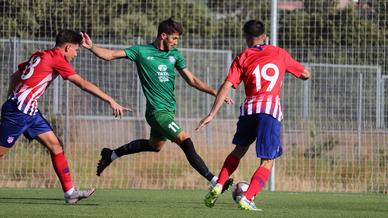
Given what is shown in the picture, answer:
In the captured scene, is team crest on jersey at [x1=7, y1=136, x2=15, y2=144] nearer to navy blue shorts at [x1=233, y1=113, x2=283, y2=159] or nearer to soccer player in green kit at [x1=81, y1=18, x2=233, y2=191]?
soccer player in green kit at [x1=81, y1=18, x2=233, y2=191]

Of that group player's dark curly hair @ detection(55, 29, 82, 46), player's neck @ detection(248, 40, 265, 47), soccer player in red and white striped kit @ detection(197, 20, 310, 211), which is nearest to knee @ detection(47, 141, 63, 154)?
player's dark curly hair @ detection(55, 29, 82, 46)

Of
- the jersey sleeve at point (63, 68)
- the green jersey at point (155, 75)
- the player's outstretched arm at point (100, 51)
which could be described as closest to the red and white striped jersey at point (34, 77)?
the jersey sleeve at point (63, 68)

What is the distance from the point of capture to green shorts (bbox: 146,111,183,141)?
12719mm

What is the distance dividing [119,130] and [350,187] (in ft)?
15.1

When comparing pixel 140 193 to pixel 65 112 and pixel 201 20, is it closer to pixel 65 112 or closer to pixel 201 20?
pixel 65 112

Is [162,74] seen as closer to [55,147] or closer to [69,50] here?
[69,50]

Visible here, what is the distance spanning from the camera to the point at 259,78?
11055 millimetres

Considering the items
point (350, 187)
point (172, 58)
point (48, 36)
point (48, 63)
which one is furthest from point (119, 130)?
point (48, 63)

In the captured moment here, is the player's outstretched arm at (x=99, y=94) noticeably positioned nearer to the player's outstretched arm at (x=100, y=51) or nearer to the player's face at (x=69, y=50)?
the player's face at (x=69, y=50)

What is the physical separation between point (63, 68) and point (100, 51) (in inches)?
50.8

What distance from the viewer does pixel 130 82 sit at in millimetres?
19281

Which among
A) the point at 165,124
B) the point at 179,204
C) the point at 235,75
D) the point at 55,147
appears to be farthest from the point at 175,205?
the point at 235,75

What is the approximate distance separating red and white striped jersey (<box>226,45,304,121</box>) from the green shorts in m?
1.74

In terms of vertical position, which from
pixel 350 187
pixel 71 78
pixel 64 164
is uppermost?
pixel 71 78
